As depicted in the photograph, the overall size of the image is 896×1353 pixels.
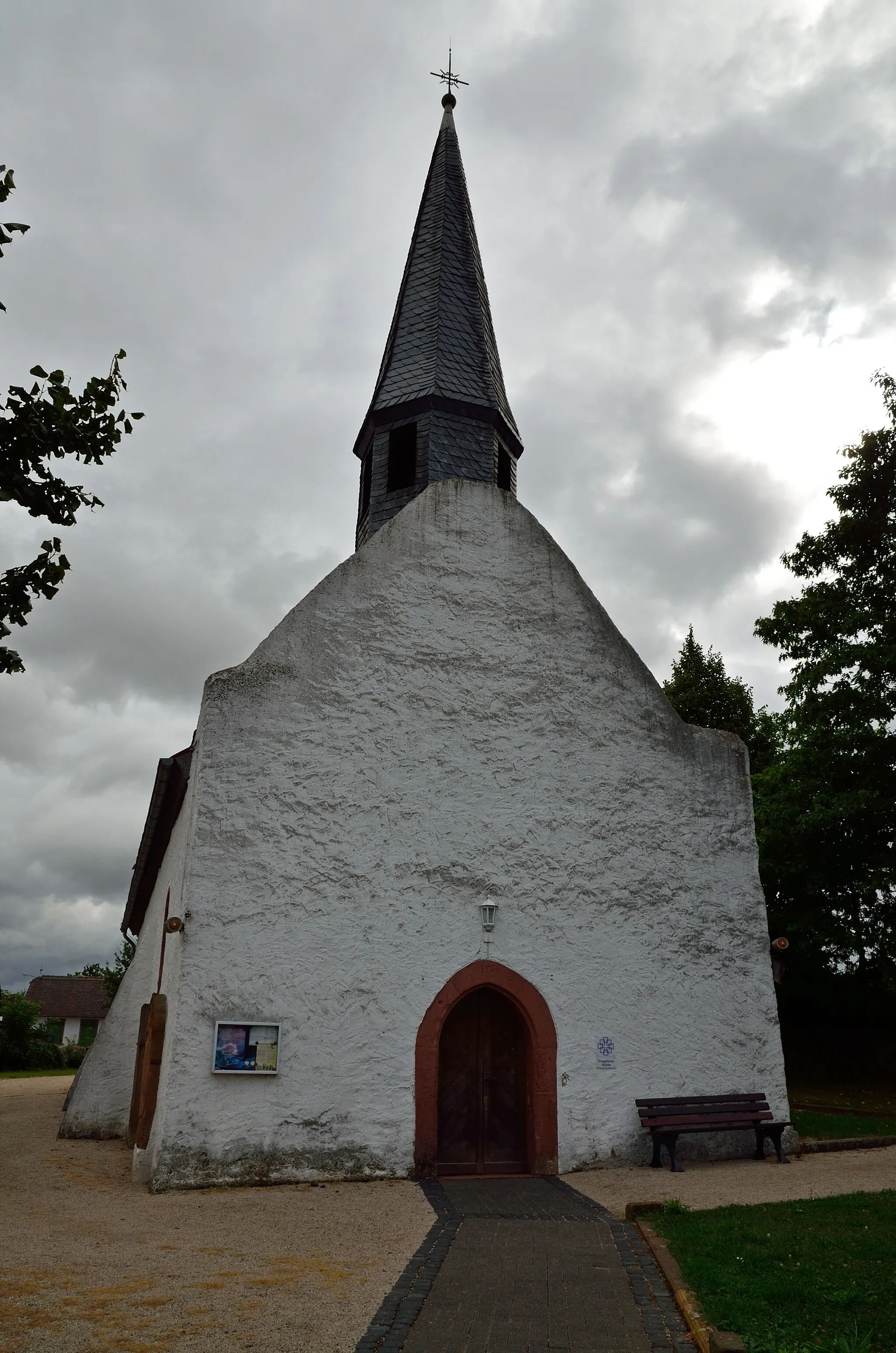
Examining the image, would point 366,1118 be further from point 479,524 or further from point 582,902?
point 479,524

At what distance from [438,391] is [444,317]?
8.30 feet

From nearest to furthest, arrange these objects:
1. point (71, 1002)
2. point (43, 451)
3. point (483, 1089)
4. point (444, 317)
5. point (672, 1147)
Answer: point (43, 451) → point (672, 1147) → point (483, 1089) → point (444, 317) → point (71, 1002)

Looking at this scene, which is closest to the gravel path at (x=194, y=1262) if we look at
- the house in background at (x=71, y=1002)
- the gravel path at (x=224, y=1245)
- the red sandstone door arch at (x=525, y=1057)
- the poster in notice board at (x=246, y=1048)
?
the gravel path at (x=224, y=1245)

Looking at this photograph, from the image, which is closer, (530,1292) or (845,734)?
(530,1292)

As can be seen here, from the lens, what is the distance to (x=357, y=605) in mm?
12531

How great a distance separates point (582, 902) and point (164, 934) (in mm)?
5358

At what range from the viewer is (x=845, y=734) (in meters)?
19.8

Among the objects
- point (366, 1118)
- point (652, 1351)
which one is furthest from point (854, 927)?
point (652, 1351)

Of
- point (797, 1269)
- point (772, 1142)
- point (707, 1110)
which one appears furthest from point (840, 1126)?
point (797, 1269)

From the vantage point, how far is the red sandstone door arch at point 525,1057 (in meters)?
10.8

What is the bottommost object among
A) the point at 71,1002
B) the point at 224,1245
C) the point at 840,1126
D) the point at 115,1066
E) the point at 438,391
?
the point at 224,1245

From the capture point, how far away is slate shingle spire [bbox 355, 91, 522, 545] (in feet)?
50.8

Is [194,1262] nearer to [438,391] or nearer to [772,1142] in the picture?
[772,1142]

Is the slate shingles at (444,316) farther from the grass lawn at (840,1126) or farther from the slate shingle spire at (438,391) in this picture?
the grass lawn at (840,1126)
